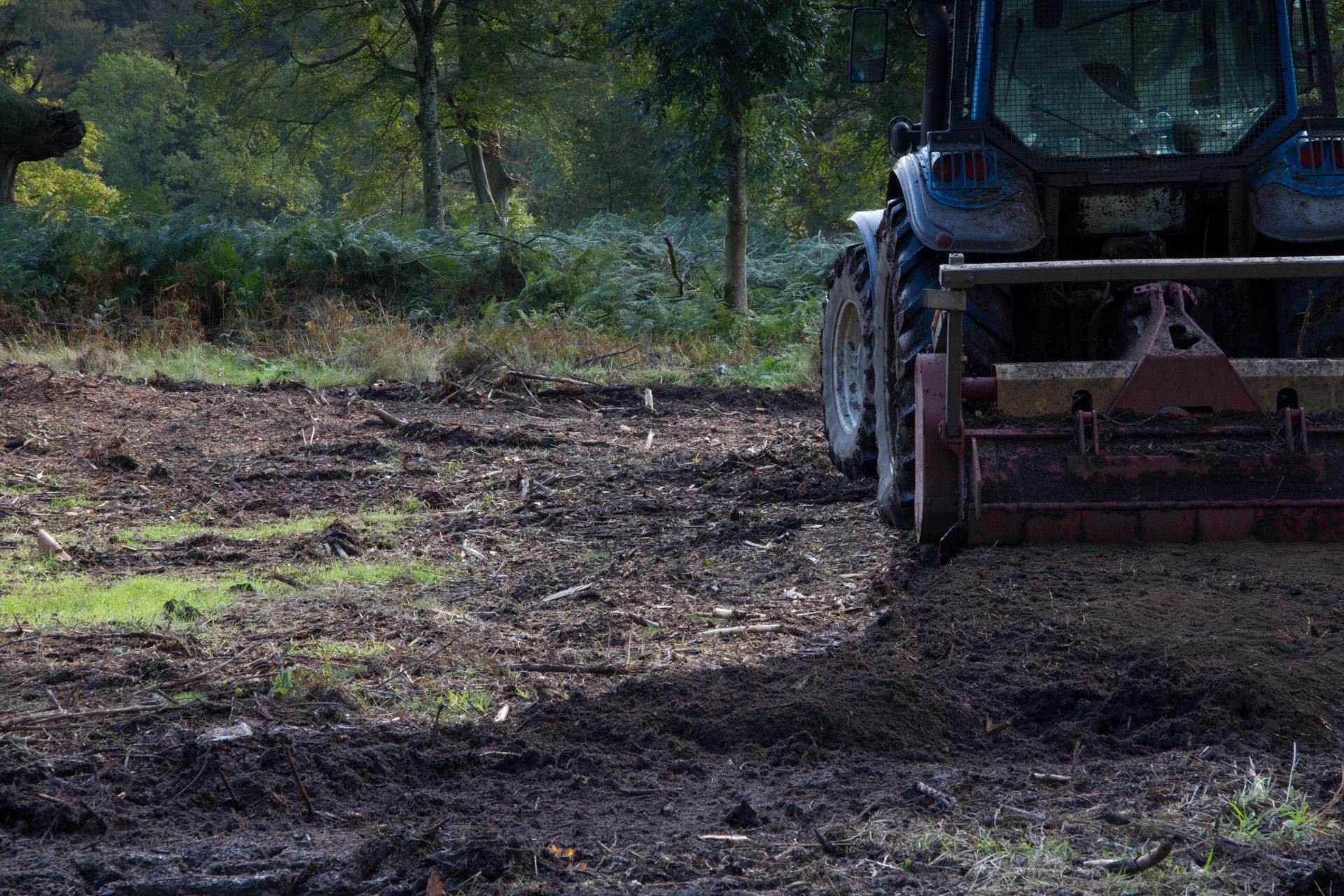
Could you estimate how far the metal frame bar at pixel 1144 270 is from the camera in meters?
4.43

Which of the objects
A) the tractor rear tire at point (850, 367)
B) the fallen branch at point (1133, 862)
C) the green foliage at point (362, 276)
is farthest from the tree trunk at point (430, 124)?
the fallen branch at point (1133, 862)

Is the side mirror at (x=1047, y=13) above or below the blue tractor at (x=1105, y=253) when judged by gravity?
above

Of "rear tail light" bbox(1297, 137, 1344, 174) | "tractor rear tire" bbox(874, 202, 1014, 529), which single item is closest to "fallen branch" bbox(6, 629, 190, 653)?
"tractor rear tire" bbox(874, 202, 1014, 529)

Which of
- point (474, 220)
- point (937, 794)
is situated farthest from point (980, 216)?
point (474, 220)

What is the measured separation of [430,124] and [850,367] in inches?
573

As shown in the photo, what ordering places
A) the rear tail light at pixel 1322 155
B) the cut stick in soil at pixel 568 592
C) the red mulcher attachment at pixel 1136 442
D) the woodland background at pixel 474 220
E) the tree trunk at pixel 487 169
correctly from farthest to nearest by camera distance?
the tree trunk at pixel 487 169 → the woodland background at pixel 474 220 → the rear tail light at pixel 1322 155 → the cut stick in soil at pixel 568 592 → the red mulcher attachment at pixel 1136 442

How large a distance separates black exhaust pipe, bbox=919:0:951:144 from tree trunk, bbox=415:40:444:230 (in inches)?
576

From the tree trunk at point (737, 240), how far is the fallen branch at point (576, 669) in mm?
11314

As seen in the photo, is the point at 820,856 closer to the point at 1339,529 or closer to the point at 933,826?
the point at 933,826

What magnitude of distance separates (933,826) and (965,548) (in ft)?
7.62

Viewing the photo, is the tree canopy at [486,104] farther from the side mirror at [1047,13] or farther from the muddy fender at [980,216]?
the muddy fender at [980,216]

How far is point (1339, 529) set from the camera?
4.58 m

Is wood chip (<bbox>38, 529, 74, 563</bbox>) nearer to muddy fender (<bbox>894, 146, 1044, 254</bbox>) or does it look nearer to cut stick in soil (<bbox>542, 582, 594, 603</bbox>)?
cut stick in soil (<bbox>542, 582, 594, 603</bbox>)

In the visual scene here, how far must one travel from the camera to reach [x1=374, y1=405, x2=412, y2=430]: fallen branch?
9.48 metres
